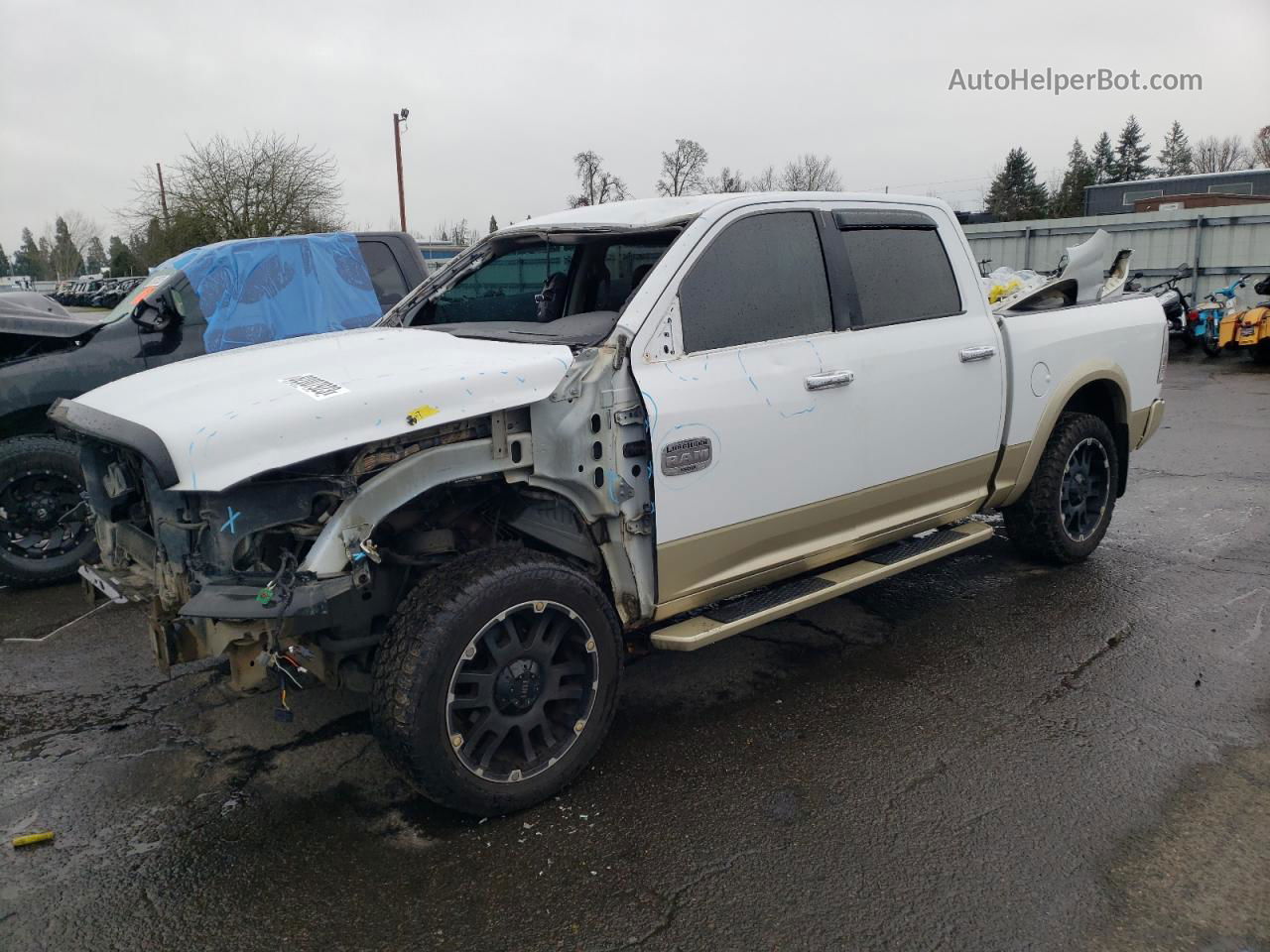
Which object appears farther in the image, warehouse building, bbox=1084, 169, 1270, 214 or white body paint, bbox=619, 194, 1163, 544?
warehouse building, bbox=1084, 169, 1270, 214

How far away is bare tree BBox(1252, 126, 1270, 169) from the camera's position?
6751cm

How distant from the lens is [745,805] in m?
3.25

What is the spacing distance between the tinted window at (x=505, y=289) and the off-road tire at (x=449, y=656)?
5.76ft

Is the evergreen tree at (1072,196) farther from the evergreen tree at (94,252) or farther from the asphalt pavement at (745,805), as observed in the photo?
the evergreen tree at (94,252)

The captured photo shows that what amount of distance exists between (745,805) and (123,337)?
4.86 m

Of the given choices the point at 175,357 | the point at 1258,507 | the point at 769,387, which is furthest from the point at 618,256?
the point at 1258,507

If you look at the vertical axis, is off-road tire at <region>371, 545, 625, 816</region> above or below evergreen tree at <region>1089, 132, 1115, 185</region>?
below

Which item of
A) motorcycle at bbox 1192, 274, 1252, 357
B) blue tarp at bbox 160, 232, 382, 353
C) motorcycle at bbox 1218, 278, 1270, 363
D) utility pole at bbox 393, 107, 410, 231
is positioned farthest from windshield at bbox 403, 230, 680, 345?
utility pole at bbox 393, 107, 410, 231

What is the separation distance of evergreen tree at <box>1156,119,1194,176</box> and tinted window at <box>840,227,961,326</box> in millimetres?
80241

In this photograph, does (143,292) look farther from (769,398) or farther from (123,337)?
(769,398)

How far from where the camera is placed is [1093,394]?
5535 mm

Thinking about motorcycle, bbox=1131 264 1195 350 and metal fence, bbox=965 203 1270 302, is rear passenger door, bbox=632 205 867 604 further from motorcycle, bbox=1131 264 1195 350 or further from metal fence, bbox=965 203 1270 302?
metal fence, bbox=965 203 1270 302

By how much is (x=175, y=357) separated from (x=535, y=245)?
285cm

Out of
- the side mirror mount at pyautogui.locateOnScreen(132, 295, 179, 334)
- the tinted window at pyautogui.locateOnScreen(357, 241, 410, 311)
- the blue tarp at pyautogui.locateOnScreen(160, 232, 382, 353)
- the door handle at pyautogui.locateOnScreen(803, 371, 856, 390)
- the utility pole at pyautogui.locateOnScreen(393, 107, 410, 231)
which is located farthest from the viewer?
the utility pole at pyautogui.locateOnScreen(393, 107, 410, 231)
